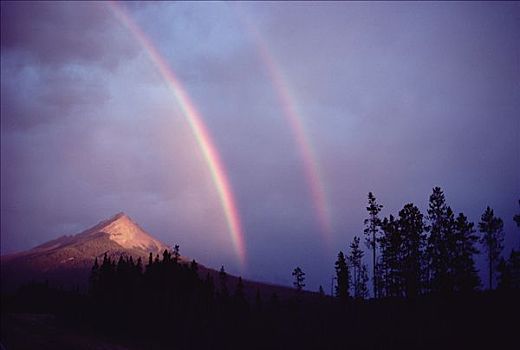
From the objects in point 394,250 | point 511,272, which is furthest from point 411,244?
point 511,272

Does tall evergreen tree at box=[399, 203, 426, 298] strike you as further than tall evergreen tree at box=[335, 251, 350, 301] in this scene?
No

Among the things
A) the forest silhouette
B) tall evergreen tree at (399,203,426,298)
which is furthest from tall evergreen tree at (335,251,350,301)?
tall evergreen tree at (399,203,426,298)

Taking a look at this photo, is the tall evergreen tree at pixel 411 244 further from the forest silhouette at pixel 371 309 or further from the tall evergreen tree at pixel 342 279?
the tall evergreen tree at pixel 342 279

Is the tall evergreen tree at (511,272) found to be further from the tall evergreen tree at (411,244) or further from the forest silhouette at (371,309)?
the tall evergreen tree at (411,244)

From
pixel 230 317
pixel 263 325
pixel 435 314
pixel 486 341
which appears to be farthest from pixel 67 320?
pixel 486 341

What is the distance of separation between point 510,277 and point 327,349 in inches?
1429

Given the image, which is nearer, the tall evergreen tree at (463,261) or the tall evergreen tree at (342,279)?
the tall evergreen tree at (463,261)

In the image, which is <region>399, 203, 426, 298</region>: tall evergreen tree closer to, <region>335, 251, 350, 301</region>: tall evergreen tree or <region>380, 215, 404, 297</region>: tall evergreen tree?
<region>380, 215, 404, 297</region>: tall evergreen tree

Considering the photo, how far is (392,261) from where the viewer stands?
70062 mm

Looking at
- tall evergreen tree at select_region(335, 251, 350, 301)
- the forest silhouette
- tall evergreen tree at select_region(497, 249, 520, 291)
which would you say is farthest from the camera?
tall evergreen tree at select_region(335, 251, 350, 301)

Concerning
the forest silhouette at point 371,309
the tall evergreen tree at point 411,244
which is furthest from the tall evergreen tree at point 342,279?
the tall evergreen tree at point 411,244

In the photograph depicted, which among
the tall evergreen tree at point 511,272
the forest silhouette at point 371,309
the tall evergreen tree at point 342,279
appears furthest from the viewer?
the tall evergreen tree at point 342,279

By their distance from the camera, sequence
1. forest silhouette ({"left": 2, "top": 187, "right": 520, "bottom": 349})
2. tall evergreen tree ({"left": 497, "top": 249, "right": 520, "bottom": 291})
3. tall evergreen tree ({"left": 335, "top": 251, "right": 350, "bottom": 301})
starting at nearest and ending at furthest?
forest silhouette ({"left": 2, "top": 187, "right": 520, "bottom": 349}), tall evergreen tree ({"left": 497, "top": 249, "right": 520, "bottom": 291}), tall evergreen tree ({"left": 335, "top": 251, "right": 350, "bottom": 301})

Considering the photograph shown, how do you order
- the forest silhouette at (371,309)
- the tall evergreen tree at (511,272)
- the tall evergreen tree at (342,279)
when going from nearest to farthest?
the forest silhouette at (371,309) < the tall evergreen tree at (511,272) < the tall evergreen tree at (342,279)
